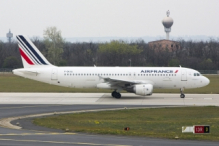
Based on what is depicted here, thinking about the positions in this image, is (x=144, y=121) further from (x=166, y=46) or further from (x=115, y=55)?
(x=166, y=46)

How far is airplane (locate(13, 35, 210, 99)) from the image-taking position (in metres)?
42.5

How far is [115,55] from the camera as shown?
97.0 metres

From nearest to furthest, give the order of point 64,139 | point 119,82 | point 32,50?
1. point 64,139
2. point 119,82
3. point 32,50

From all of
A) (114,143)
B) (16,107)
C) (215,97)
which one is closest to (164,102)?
(215,97)

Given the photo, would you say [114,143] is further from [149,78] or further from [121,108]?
[149,78]

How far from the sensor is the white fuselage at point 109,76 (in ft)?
140

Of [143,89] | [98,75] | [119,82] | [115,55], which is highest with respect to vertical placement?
[115,55]

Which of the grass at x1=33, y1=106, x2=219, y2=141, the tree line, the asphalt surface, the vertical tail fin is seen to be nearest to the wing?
the vertical tail fin

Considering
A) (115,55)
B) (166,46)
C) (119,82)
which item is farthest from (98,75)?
(166,46)

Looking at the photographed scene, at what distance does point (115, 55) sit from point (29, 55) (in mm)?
54591

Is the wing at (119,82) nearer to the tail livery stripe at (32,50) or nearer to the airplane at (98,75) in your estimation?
the airplane at (98,75)

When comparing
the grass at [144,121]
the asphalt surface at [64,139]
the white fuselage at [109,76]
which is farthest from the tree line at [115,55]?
the asphalt surface at [64,139]

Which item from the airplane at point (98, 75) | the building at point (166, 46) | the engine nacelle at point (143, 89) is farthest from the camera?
the building at point (166, 46)

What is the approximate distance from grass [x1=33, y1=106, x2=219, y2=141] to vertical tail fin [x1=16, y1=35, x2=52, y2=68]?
44.1 feet
